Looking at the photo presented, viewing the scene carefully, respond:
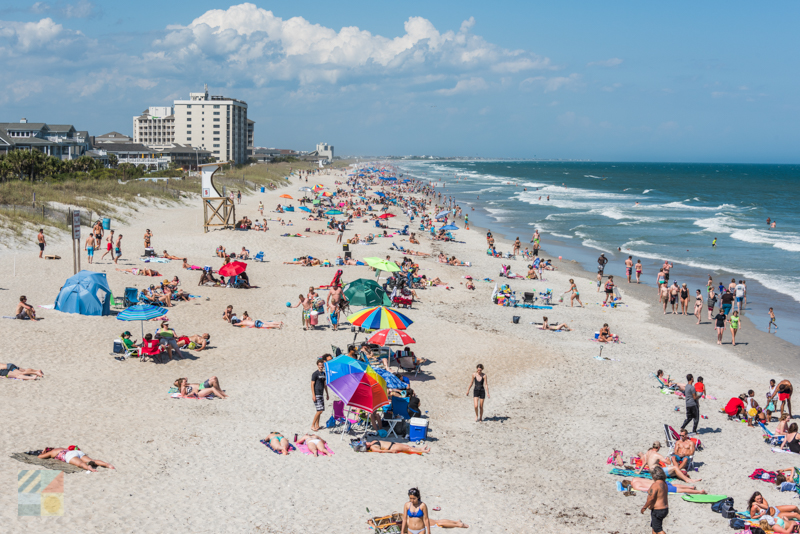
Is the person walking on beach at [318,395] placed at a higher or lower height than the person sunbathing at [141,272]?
lower

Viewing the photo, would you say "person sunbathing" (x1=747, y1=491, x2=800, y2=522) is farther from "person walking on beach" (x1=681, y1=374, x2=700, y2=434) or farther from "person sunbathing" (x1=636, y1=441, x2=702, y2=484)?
"person walking on beach" (x1=681, y1=374, x2=700, y2=434)

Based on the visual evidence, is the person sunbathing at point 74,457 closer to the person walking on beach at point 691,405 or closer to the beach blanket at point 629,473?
the beach blanket at point 629,473

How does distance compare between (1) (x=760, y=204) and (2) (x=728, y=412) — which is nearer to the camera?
(2) (x=728, y=412)

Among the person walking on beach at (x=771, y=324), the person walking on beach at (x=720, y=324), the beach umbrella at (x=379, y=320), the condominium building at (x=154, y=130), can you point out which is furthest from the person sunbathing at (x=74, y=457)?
the condominium building at (x=154, y=130)

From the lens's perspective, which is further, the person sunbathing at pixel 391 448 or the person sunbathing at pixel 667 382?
the person sunbathing at pixel 667 382

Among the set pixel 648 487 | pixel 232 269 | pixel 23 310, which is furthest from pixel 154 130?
pixel 648 487

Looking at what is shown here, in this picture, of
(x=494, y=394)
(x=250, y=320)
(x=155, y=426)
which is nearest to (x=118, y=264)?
(x=250, y=320)

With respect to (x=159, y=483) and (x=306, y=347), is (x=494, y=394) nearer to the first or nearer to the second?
(x=306, y=347)
